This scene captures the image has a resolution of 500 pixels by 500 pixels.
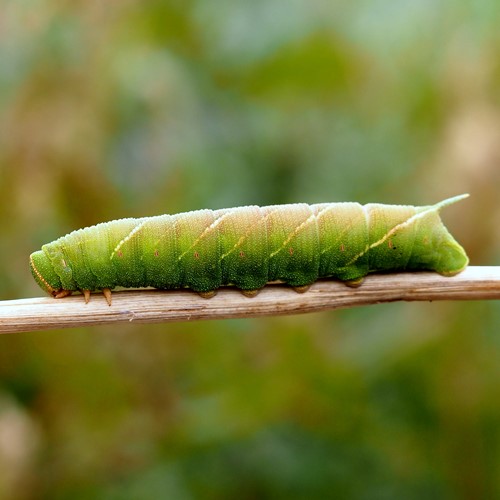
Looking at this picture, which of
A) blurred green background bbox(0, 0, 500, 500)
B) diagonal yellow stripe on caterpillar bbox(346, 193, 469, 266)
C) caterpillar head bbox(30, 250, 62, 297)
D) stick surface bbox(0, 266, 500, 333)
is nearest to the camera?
stick surface bbox(0, 266, 500, 333)

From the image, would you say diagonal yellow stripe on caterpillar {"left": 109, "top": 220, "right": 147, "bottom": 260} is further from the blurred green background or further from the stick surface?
the blurred green background

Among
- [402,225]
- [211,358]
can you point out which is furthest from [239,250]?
[211,358]

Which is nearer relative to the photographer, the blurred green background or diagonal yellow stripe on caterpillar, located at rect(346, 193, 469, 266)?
diagonal yellow stripe on caterpillar, located at rect(346, 193, 469, 266)

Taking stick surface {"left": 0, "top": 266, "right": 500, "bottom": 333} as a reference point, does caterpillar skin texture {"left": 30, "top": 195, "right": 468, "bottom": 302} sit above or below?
above

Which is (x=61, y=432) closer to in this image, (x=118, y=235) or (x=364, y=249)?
(x=118, y=235)

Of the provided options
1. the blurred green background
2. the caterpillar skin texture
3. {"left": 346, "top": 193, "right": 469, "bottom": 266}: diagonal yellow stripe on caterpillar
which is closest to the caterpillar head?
the caterpillar skin texture

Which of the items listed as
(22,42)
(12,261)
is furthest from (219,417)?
(22,42)

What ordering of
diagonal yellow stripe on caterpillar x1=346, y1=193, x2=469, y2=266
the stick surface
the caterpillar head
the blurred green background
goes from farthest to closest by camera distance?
the blurred green background < diagonal yellow stripe on caterpillar x1=346, y1=193, x2=469, y2=266 < the caterpillar head < the stick surface

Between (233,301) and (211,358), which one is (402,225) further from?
(211,358)
